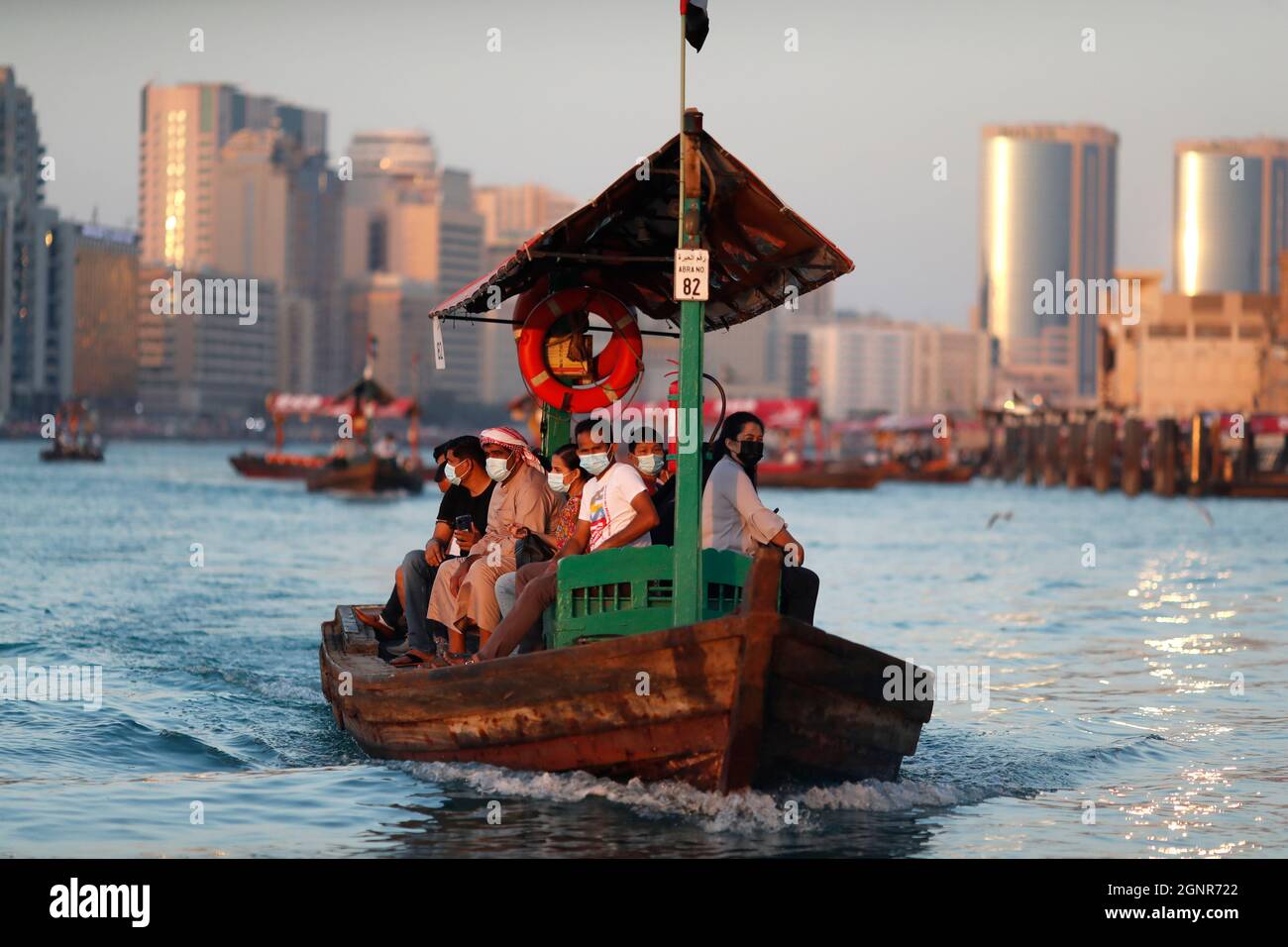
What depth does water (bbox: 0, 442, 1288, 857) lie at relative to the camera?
13133mm

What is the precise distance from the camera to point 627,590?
13.4m

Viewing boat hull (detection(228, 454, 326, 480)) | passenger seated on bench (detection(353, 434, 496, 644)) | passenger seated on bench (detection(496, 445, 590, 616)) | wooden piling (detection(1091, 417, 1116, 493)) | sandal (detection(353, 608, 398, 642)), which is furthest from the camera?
boat hull (detection(228, 454, 326, 480))

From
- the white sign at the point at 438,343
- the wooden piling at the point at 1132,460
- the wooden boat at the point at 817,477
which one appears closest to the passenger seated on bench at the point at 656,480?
the white sign at the point at 438,343

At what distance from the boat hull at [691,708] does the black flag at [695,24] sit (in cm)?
364

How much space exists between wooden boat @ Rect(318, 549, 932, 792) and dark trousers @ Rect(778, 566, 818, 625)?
587 mm

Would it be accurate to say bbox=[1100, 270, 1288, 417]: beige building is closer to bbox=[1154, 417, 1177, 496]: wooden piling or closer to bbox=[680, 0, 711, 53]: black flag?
bbox=[1154, 417, 1177, 496]: wooden piling

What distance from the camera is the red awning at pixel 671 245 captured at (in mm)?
13422

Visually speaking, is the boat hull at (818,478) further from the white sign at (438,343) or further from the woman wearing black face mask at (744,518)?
the woman wearing black face mask at (744,518)

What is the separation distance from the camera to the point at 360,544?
50.2 meters

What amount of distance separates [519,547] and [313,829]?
2671 millimetres

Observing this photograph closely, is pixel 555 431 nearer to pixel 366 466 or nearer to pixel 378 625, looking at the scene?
pixel 378 625

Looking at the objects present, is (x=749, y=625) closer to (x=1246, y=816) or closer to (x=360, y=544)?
(x=1246, y=816)

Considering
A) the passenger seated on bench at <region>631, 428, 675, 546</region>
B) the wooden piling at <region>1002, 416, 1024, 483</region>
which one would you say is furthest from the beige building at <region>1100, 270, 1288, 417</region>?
the passenger seated on bench at <region>631, 428, 675, 546</region>

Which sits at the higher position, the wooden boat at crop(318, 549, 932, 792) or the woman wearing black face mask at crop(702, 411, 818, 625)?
the woman wearing black face mask at crop(702, 411, 818, 625)
